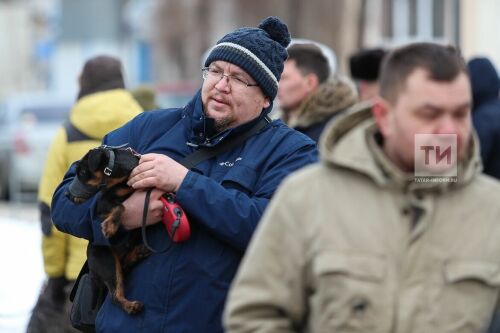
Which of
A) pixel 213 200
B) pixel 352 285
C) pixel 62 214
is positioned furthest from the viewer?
pixel 62 214

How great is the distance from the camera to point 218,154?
4.13 m

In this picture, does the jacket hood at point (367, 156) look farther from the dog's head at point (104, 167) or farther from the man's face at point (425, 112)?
the dog's head at point (104, 167)

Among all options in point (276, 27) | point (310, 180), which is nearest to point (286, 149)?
point (276, 27)

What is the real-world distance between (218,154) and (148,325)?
2.18 feet

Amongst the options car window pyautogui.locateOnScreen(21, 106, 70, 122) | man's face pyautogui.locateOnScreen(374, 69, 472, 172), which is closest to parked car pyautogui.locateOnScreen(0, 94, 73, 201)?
car window pyautogui.locateOnScreen(21, 106, 70, 122)

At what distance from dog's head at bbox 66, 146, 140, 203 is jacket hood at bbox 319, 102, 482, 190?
1162 mm

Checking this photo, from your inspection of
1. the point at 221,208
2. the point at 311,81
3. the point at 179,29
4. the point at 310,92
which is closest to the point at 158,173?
the point at 221,208

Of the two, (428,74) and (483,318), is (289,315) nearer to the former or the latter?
(483,318)

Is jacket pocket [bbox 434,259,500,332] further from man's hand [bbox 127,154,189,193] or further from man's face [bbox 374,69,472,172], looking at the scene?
man's hand [bbox 127,154,189,193]

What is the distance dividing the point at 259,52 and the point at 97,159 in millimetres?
747

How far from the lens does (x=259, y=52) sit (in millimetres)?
4273

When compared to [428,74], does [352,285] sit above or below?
below

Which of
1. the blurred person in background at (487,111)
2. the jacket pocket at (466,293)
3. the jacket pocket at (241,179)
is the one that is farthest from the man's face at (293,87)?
the jacket pocket at (466,293)

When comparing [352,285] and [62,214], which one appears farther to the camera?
[62,214]
